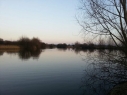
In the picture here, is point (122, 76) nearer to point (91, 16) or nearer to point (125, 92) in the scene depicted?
point (125, 92)

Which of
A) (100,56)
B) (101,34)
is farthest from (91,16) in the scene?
(100,56)

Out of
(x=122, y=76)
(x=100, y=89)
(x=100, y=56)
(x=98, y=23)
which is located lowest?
(x=100, y=89)

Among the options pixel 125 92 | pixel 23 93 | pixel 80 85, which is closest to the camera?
pixel 125 92

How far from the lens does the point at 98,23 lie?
7.78 meters

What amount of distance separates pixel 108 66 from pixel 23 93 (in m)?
4.59

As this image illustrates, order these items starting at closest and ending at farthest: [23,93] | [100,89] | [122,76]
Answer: [122,76] < [23,93] < [100,89]

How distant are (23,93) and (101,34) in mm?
5016

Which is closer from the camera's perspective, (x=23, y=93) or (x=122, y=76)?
(x=122, y=76)

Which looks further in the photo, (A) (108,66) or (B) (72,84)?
(B) (72,84)

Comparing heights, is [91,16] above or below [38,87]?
above

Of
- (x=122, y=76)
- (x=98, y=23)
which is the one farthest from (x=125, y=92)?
(x=98, y=23)

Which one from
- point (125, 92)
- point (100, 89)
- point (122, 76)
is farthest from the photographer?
point (100, 89)

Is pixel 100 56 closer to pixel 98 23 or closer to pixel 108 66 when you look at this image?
pixel 108 66

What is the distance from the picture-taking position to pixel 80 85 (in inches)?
422
